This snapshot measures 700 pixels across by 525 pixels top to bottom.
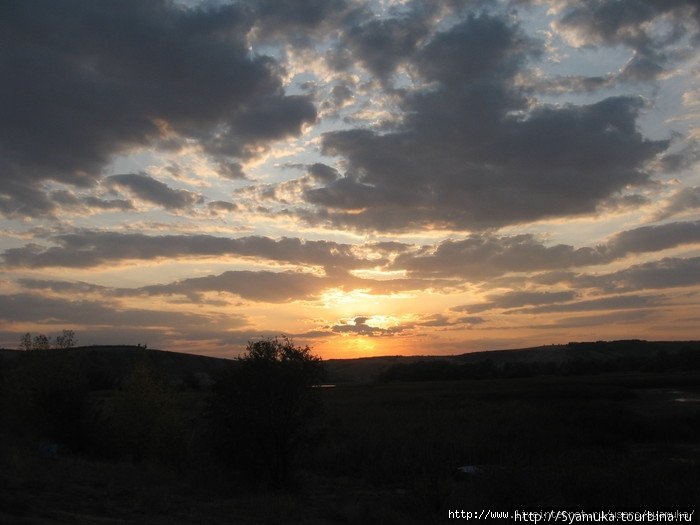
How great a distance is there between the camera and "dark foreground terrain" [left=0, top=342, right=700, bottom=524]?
49.1ft

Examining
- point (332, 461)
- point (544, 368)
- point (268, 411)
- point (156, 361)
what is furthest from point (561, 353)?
point (268, 411)

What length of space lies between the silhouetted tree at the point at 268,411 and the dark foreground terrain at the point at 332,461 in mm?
479

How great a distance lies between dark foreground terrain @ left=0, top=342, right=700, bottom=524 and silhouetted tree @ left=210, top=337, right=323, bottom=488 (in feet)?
1.57

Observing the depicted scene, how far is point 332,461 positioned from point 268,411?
6698mm

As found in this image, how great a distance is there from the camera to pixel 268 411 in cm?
2119

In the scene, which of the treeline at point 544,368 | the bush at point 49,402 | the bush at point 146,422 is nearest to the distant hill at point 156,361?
the treeline at point 544,368

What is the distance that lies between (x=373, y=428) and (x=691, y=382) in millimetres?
54372

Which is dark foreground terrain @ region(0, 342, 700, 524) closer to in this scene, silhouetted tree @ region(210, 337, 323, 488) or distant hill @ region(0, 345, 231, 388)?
silhouetted tree @ region(210, 337, 323, 488)

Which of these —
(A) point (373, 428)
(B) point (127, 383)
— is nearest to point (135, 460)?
(B) point (127, 383)

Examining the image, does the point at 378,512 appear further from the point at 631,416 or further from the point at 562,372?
the point at 562,372

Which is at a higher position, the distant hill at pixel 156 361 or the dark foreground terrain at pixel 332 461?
the distant hill at pixel 156 361

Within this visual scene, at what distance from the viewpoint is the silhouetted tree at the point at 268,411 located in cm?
2117

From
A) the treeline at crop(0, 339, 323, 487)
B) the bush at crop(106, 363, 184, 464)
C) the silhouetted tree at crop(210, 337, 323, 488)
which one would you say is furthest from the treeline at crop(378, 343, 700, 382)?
the silhouetted tree at crop(210, 337, 323, 488)

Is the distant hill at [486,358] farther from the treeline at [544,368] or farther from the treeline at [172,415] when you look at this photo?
the treeline at [172,415]
